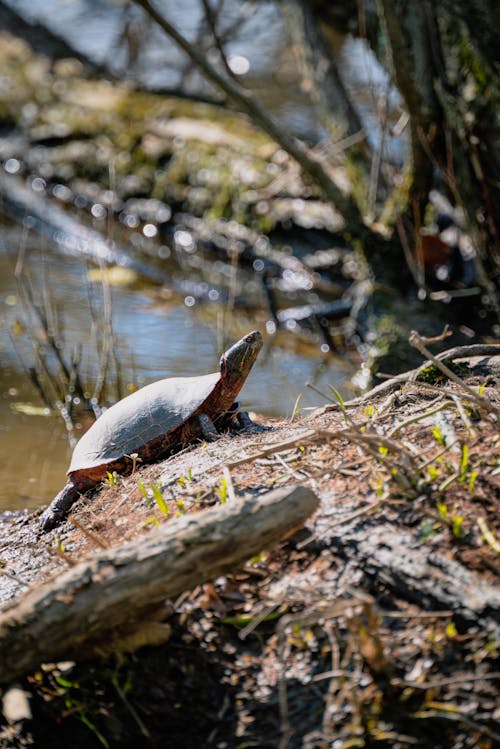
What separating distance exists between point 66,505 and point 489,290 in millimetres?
4191

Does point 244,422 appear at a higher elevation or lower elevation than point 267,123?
lower

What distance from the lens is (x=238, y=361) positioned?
421 cm

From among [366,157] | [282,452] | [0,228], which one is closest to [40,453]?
[282,452]

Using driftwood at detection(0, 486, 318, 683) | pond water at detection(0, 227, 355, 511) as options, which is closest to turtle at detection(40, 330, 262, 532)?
pond water at detection(0, 227, 355, 511)

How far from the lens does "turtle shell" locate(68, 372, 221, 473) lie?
3797 millimetres

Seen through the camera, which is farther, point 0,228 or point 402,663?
point 0,228

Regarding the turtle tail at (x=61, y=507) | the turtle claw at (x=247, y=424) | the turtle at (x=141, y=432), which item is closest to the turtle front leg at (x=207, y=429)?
the turtle at (x=141, y=432)

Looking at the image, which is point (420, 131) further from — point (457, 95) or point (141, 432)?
point (141, 432)

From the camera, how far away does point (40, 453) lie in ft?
17.4

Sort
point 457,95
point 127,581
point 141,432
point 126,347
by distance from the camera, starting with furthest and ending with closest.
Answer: point 126,347
point 457,95
point 141,432
point 127,581

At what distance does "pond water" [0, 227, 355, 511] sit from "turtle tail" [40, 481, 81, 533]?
31.7 inches

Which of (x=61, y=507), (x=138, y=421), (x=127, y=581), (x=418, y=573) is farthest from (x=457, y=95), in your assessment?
(x=127, y=581)

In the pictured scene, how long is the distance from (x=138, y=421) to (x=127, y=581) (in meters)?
1.45

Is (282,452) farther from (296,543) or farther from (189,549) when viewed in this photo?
(189,549)
